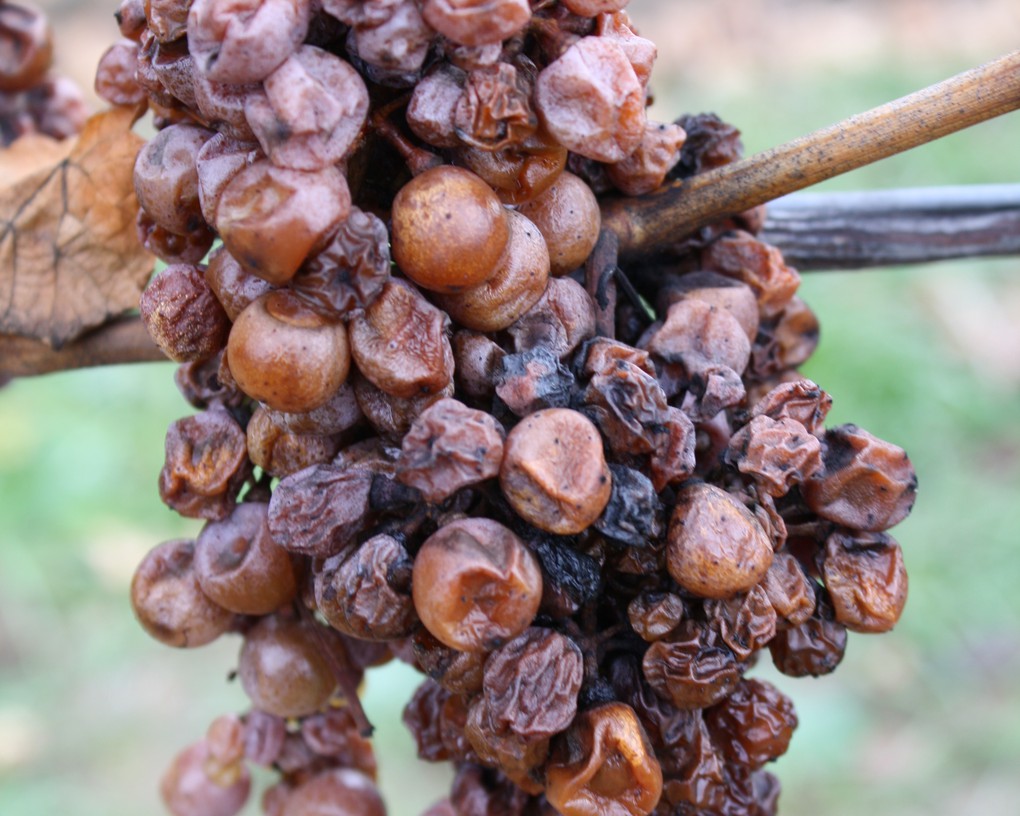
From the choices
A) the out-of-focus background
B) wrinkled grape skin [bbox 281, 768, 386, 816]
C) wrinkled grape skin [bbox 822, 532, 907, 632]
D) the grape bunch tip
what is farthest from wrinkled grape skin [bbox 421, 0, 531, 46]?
the out-of-focus background

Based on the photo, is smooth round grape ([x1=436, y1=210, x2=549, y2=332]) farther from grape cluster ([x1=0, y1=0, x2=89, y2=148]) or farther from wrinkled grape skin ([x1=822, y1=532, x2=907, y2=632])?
grape cluster ([x1=0, y1=0, x2=89, y2=148])

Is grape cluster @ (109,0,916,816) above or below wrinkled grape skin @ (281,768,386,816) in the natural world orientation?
above

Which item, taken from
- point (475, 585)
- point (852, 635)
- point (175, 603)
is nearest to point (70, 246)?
point (175, 603)

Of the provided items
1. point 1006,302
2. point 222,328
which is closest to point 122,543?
point 222,328

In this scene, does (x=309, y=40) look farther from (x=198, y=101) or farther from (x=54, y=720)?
(x=54, y=720)

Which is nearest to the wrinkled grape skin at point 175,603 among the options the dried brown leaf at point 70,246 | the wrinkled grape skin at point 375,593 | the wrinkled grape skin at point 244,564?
the wrinkled grape skin at point 244,564

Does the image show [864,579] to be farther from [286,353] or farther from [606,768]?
[286,353]
